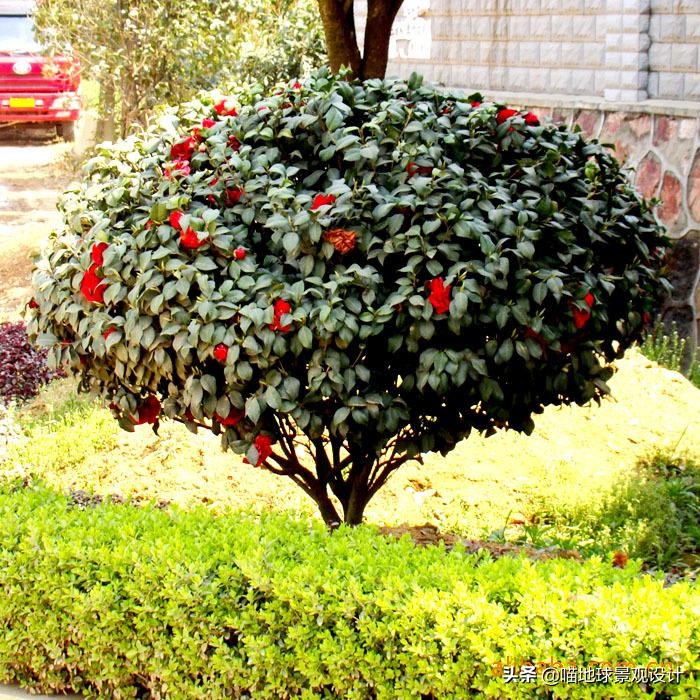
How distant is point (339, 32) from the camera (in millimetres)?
5574

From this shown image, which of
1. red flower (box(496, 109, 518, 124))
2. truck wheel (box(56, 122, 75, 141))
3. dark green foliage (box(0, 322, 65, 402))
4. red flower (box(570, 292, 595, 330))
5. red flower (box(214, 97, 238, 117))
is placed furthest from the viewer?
truck wheel (box(56, 122, 75, 141))

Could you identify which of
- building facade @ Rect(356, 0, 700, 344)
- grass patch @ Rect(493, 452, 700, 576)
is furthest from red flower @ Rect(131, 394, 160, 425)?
building facade @ Rect(356, 0, 700, 344)

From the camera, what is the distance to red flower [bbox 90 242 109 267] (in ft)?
13.6

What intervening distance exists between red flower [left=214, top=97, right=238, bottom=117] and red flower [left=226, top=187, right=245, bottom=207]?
609 mm

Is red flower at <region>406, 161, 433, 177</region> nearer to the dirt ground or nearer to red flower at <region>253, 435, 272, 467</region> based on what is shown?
red flower at <region>253, 435, 272, 467</region>

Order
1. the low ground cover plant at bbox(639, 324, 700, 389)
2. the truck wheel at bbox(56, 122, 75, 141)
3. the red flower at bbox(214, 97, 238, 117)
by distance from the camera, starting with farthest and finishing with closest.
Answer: the truck wheel at bbox(56, 122, 75, 141)
the low ground cover plant at bbox(639, 324, 700, 389)
the red flower at bbox(214, 97, 238, 117)

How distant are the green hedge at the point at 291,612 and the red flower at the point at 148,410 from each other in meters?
0.41

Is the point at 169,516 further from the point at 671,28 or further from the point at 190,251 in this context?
the point at 671,28

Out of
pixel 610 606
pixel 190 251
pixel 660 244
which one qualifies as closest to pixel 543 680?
pixel 610 606

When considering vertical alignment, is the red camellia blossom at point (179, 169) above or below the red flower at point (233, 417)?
above

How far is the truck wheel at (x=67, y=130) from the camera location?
17953 mm

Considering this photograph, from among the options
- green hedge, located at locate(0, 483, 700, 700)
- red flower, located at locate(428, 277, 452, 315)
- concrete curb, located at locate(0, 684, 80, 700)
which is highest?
red flower, located at locate(428, 277, 452, 315)

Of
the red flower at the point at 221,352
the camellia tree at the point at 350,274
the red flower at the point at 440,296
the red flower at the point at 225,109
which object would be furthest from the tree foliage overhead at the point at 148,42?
the red flower at the point at 440,296

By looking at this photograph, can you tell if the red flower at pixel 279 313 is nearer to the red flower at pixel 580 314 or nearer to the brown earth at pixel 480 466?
the red flower at pixel 580 314
